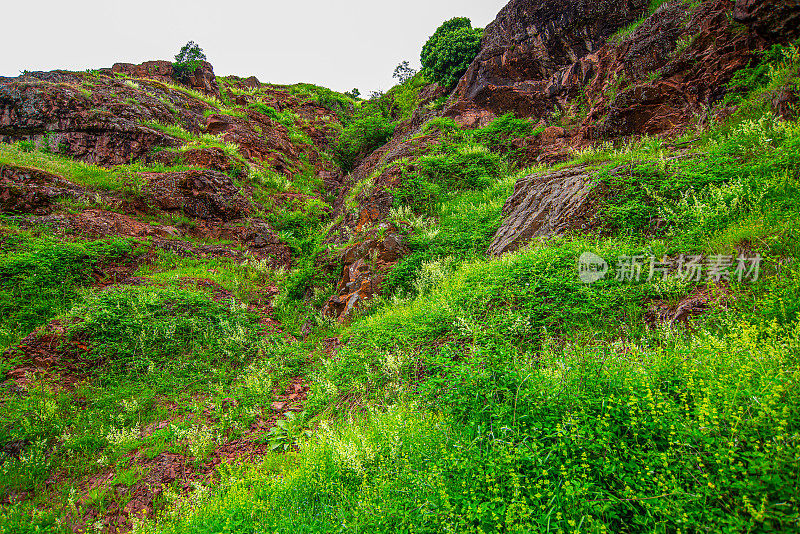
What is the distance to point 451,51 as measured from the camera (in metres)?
20.2

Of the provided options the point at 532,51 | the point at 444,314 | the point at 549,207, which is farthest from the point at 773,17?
the point at 532,51

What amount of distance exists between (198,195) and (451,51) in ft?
59.2

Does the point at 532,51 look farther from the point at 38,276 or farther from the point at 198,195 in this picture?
the point at 38,276

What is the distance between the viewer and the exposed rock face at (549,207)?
21.7 ft

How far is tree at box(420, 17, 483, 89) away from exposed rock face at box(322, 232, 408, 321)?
53.7 ft

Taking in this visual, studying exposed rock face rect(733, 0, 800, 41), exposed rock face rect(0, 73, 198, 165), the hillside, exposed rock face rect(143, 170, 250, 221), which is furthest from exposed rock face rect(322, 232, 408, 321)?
exposed rock face rect(0, 73, 198, 165)

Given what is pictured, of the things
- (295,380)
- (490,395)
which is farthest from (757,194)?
(295,380)

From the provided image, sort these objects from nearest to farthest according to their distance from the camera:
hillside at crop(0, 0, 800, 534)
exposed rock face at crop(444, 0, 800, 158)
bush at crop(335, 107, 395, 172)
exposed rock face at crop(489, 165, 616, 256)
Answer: hillside at crop(0, 0, 800, 534) < exposed rock face at crop(489, 165, 616, 256) < exposed rock face at crop(444, 0, 800, 158) < bush at crop(335, 107, 395, 172)

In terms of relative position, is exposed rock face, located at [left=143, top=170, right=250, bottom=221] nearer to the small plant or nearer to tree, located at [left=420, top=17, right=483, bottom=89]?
the small plant

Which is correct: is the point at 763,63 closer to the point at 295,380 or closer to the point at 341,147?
the point at 295,380

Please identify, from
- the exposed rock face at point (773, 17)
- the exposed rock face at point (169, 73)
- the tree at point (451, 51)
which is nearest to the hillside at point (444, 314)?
the exposed rock face at point (773, 17)

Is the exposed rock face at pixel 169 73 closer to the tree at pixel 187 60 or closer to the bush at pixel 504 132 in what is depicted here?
the tree at pixel 187 60

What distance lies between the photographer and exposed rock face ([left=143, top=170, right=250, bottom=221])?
12453 mm

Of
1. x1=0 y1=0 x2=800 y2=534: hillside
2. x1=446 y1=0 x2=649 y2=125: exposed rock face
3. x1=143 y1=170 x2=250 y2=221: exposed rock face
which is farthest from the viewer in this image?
x1=446 y1=0 x2=649 y2=125: exposed rock face
